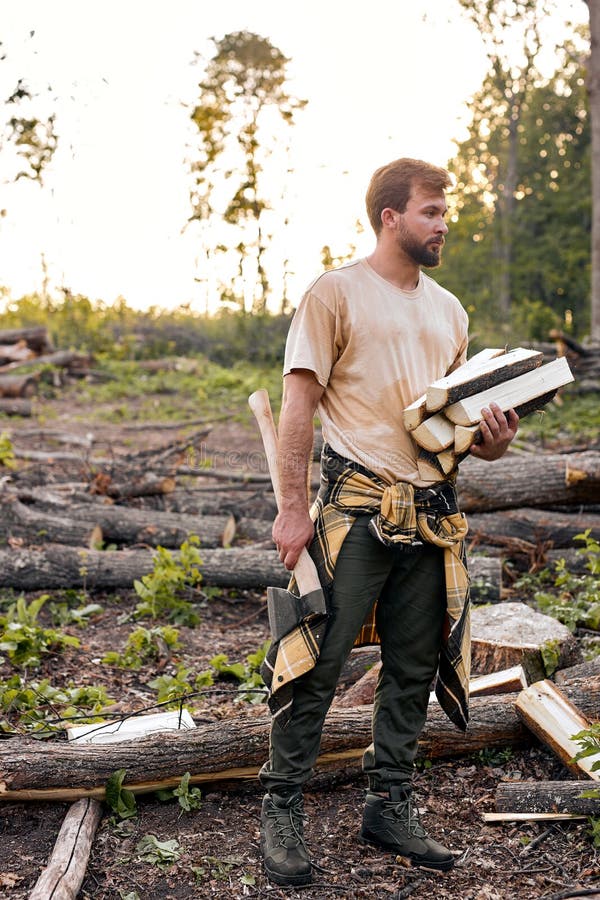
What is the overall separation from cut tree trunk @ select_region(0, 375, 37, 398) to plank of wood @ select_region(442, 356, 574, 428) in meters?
13.6

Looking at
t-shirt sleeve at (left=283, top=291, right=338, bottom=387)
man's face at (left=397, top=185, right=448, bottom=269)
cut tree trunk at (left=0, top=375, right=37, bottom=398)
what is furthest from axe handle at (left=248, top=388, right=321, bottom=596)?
cut tree trunk at (left=0, top=375, right=37, bottom=398)

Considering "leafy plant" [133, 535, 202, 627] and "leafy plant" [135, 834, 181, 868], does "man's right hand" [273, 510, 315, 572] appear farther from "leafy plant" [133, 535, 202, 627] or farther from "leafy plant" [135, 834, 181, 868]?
"leafy plant" [133, 535, 202, 627]

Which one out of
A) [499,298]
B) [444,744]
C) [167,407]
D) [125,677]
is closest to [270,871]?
[444,744]

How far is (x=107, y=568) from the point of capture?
5.89 metres

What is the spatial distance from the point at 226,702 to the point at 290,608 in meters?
1.55

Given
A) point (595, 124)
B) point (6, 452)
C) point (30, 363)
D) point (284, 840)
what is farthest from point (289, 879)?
point (30, 363)

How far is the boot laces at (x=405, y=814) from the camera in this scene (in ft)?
9.89

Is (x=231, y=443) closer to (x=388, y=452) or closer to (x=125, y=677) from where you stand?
(x=125, y=677)

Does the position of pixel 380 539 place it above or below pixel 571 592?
above

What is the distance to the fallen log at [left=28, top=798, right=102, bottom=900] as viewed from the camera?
2662 millimetres

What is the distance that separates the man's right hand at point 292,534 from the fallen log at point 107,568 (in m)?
2.97

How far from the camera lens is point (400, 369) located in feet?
9.48

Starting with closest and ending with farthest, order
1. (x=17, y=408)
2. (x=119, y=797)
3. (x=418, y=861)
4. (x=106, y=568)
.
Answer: (x=418, y=861)
(x=119, y=797)
(x=106, y=568)
(x=17, y=408)

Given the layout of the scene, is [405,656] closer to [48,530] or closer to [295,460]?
[295,460]
